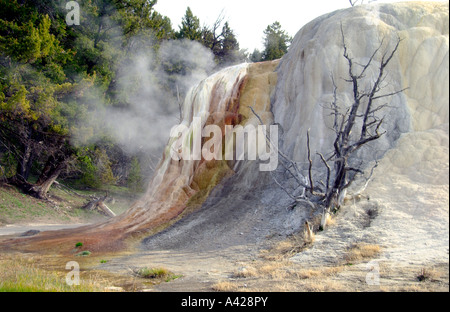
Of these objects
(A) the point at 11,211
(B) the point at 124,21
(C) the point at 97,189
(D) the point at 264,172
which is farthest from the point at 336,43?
(C) the point at 97,189

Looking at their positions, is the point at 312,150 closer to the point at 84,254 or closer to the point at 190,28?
the point at 84,254

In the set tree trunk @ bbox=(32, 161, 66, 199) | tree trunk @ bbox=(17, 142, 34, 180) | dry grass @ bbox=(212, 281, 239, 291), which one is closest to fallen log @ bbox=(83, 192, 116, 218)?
tree trunk @ bbox=(32, 161, 66, 199)

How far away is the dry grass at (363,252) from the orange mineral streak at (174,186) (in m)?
5.64

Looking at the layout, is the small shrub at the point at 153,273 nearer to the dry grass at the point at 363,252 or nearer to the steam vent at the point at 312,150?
the steam vent at the point at 312,150

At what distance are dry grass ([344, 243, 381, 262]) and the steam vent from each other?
0.23 m

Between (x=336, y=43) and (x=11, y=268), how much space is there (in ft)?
32.7

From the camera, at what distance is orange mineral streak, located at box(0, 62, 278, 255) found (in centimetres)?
1068

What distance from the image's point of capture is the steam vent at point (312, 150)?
26.2ft

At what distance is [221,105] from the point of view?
1512cm

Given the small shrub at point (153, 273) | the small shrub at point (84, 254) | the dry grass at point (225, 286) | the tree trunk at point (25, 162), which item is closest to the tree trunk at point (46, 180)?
the tree trunk at point (25, 162)

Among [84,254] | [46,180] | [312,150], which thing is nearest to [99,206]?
[46,180]

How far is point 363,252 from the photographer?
681 centimetres
